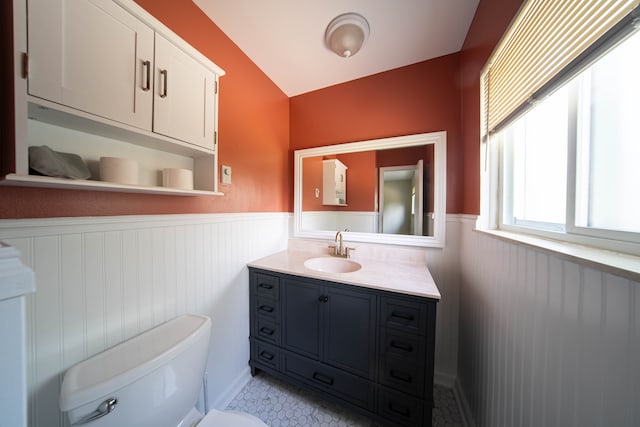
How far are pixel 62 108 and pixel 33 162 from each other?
0.61 feet

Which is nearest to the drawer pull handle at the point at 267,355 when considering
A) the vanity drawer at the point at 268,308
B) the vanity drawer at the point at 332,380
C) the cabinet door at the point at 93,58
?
the vanity drawer at the point at 332,380

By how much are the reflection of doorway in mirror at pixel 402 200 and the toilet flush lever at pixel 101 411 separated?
5.48ft

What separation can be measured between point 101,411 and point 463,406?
5.91ft

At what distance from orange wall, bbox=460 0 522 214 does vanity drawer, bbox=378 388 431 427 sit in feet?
3.65

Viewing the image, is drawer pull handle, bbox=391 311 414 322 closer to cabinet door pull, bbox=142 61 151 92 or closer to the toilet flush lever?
the toilet flush lever

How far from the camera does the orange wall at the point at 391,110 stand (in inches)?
58.5

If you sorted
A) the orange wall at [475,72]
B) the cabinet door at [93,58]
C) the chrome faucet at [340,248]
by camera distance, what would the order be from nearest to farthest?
the cabinet door at [93,58]
the orange wall at [475,72]
the chrome faucet at [340,248]

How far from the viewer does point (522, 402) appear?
700 millimetres

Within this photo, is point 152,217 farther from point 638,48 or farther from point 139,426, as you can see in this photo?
point 638,48

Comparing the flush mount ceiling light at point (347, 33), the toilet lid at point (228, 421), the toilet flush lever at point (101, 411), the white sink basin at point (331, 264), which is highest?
the flush mount ceiling light at point (347, 33)

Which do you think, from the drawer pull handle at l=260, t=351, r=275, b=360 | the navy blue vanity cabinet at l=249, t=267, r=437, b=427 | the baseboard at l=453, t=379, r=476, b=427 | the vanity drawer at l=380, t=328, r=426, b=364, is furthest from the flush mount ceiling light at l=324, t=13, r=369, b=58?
the baseboard at l=453, t=379, r=476, b=427

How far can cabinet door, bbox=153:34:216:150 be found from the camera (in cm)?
87

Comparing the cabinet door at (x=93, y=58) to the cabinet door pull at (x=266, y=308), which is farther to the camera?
the cabinet door pull at (x=266, y=308)

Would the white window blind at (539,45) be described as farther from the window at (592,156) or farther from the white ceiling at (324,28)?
the white ceiling at (324,28)
